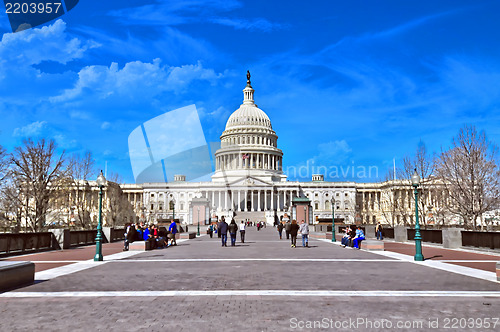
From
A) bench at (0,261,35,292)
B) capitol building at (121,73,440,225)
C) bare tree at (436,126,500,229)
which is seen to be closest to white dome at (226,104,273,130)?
capitol building at (121,73,440,225)

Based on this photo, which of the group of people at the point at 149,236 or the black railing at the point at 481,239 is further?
the group of people at the point at 149,236

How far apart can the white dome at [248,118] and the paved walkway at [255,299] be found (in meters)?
149

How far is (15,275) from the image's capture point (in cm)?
1234

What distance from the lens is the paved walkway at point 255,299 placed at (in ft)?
26.9

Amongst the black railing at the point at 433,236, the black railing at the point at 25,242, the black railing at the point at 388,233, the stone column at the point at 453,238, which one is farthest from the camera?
the black railing at the point at 388,233

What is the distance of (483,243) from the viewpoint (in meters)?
25.4

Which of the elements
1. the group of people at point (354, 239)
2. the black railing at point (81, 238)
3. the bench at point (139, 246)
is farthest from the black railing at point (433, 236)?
the black railing at point (81, 238)

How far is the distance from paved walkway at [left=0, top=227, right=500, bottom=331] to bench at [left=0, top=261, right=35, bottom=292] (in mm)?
343

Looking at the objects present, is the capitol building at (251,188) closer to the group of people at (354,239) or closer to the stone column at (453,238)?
the group of people at (354,239)

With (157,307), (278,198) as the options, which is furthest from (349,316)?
(278,198)

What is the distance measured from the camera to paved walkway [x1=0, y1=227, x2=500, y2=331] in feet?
26.9

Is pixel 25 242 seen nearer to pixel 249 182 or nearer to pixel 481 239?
pixel 481 239

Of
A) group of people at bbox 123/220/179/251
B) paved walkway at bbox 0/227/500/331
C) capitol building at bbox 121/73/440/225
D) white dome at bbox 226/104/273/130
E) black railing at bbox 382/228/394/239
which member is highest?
white dome at bbox 226/104/273/130

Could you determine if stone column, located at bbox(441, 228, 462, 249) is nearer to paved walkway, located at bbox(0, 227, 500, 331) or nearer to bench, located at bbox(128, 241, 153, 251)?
paved walkway, located at bbox(0, 227, 500, 331)
